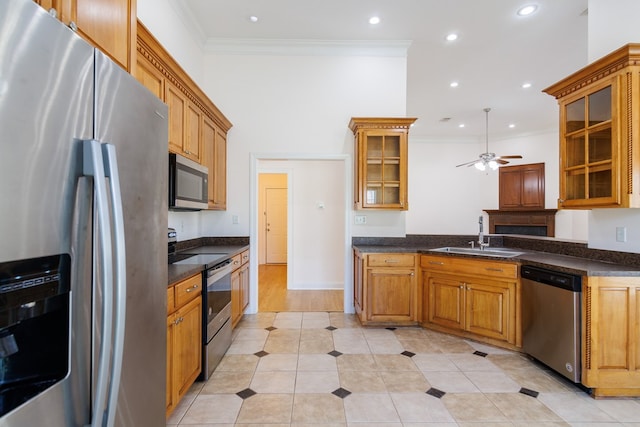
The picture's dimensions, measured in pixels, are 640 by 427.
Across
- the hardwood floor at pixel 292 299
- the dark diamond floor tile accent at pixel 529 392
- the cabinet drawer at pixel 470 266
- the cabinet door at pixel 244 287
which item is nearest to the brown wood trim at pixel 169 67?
the cabinet door at pixel 244 287

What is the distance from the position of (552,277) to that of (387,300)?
59.8 inches

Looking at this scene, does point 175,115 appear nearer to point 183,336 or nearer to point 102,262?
point 183,336

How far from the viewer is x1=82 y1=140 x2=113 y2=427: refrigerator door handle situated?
2.36 ft

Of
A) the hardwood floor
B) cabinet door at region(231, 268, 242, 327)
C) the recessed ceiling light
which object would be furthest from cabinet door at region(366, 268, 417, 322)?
the recessed ceiling light

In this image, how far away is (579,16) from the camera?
3215 mm

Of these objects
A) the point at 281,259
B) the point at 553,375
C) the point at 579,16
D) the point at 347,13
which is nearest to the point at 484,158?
the point at 579,16

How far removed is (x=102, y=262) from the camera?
2.44ft

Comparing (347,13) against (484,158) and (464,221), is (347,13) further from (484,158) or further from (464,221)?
(464,221)

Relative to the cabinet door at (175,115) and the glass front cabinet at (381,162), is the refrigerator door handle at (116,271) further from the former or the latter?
the glass front cabinet at (381,162)

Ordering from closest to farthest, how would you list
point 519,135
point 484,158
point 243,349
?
1. point 243,349
2. point 484,158
3. point 519,135

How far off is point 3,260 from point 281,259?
23.3 feet

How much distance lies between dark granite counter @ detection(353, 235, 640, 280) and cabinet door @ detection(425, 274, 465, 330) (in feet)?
0.95

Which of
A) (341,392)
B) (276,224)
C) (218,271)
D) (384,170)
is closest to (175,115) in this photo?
(218,271)

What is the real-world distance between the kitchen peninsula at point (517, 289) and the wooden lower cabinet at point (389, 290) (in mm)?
11
